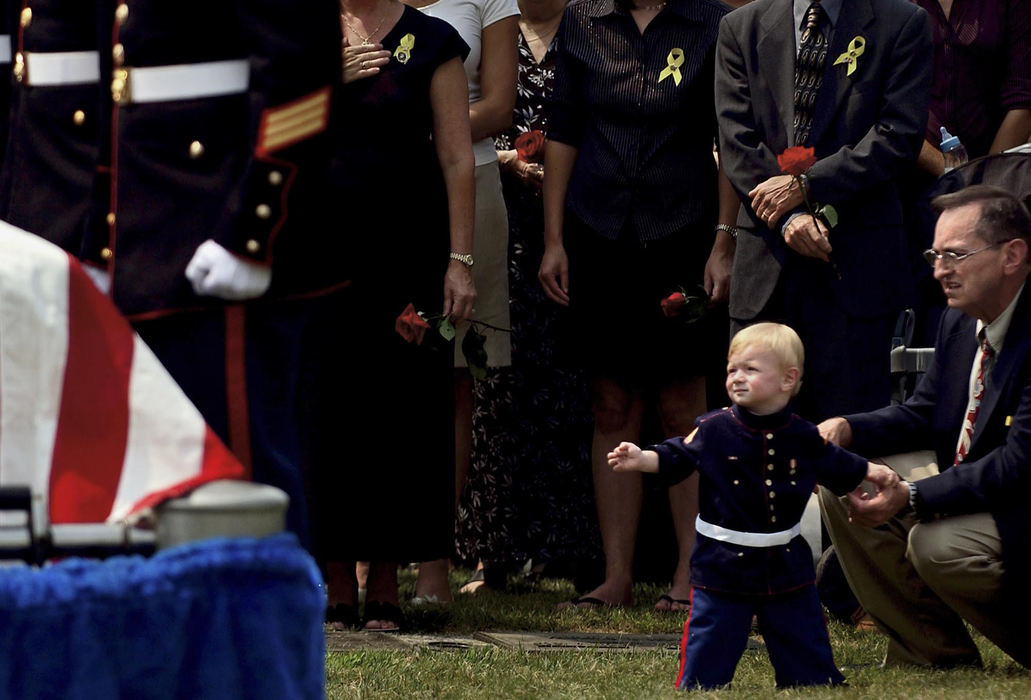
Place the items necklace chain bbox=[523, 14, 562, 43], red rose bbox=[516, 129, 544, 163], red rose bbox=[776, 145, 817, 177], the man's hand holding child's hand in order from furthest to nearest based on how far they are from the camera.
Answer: necklace chain bbox=[523, 14, 562, 43] < red rose bbox=[516, 129, 544, 163] < red rose bbox=[776, 145, 817, 177] < the man's hand holding child's hand

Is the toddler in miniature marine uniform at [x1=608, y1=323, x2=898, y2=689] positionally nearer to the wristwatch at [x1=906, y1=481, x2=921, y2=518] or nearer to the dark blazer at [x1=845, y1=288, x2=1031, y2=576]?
the wristwatch at [x1=906, y1=481, x2=921, y2=518]

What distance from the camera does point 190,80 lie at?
2.71m

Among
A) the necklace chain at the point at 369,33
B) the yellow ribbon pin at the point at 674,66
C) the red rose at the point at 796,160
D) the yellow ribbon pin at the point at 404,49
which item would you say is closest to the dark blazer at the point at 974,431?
the red rose at the point at 796,160

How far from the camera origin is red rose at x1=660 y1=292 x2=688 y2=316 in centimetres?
543

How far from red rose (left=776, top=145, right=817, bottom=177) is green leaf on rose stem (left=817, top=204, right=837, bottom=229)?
126mm

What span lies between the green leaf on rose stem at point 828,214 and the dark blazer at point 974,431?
578 millimetres

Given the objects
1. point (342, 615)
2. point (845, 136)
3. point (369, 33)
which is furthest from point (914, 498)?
point (369, 33)

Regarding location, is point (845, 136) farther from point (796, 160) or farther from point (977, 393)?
point (977, 393)

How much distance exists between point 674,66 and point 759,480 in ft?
6.17

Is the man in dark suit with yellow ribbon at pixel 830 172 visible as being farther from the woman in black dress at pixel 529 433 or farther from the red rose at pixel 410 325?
the woman in black dress at pixel 529 433

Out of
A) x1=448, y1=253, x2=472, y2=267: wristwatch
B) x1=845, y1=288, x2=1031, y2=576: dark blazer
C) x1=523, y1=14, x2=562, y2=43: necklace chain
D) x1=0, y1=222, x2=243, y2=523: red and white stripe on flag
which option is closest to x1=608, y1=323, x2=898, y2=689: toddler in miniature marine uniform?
x1=845, y1=288, x2=1031, y2=576: dark blazer

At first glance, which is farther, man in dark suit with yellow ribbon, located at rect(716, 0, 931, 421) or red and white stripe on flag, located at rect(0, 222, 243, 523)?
man in dark suit with yellow ribbon, located at rect(716, 0, 931, 421)

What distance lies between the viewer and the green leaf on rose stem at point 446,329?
5.12 meters

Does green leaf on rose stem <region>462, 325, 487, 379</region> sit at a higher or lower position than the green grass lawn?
higher
